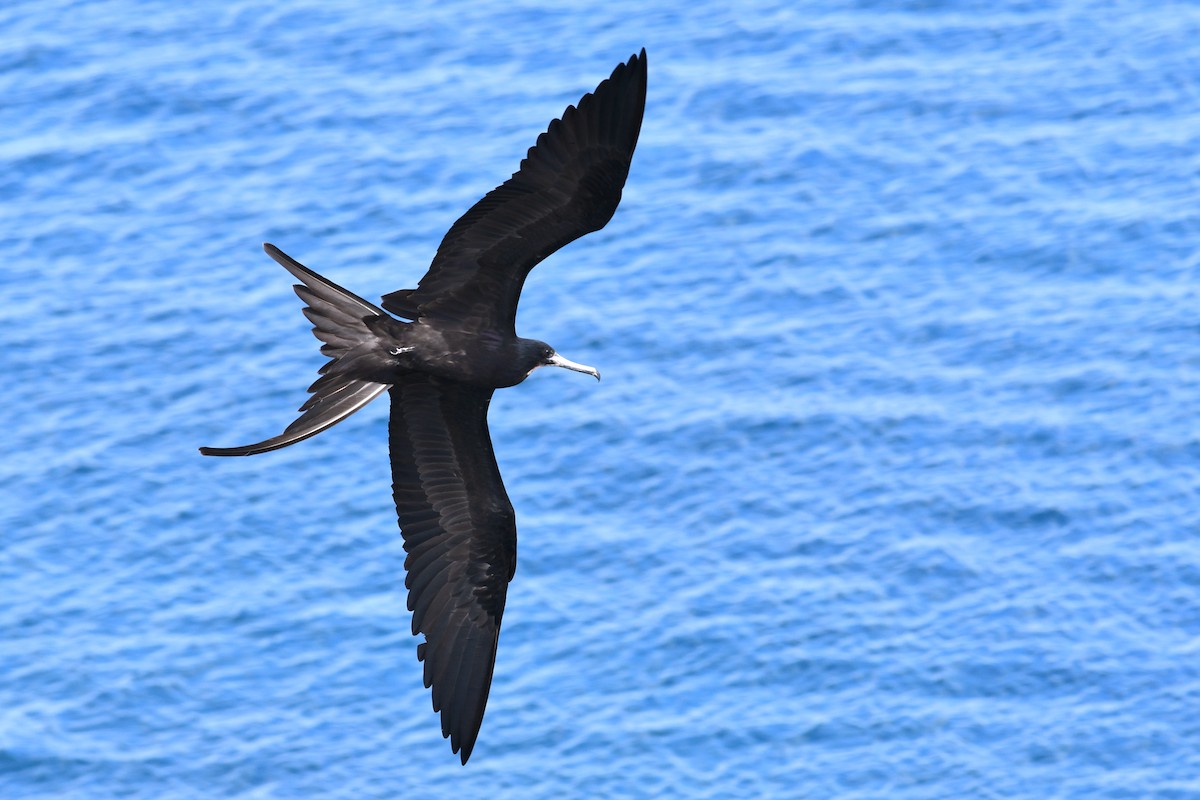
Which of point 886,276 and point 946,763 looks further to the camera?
point 886,276

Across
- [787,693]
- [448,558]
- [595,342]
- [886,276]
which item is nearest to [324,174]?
[595,342]

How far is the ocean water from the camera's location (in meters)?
28.8

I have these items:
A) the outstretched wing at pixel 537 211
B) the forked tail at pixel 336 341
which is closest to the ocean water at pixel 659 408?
the forked tail at pixel 336 341

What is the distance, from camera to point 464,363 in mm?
13906

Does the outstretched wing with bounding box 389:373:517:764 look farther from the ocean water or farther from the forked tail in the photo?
the ocean water

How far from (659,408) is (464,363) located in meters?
19.1

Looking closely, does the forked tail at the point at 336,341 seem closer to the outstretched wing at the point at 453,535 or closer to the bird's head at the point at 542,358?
the outstretched wing at the point at 453,535

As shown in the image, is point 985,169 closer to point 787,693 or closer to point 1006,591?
point 1006,591

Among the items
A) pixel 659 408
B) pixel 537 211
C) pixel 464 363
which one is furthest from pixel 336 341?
pixel 659 408

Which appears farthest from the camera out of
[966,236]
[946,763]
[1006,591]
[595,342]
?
[966,236]

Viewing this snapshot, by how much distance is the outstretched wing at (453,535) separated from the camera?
14.6m

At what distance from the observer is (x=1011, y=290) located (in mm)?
35062

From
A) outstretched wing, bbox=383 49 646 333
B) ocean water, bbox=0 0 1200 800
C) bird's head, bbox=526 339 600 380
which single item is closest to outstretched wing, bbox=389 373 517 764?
bird's head, bbox=526 339 600 380

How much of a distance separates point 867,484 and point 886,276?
5287 mm
